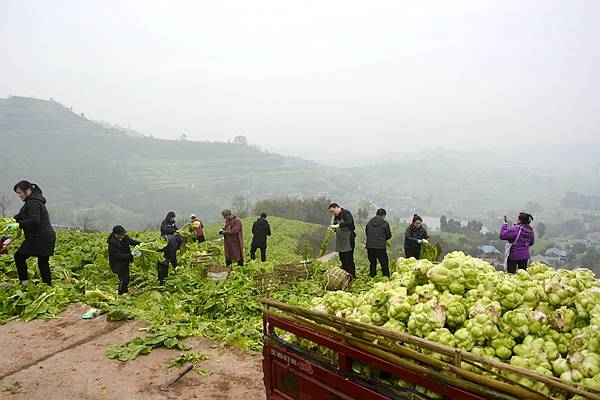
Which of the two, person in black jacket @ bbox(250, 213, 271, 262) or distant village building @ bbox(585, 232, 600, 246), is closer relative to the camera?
person in black jacket @ bbox(250, 213, 271, 262)

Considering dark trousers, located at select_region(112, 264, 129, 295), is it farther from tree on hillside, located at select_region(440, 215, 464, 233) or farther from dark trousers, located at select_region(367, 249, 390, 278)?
tree on hillside, located at select_region(440, 215, 464, 233)

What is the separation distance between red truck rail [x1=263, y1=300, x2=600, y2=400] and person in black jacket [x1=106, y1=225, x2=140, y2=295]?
268 inches

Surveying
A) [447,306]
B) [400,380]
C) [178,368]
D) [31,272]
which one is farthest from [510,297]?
[31,272]

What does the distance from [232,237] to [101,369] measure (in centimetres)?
696

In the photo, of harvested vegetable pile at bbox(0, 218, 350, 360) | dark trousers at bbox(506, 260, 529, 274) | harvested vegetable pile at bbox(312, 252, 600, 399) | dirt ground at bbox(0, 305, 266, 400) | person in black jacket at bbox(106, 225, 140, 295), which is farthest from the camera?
dark trousers at bbox(506, 260, 529, 274)

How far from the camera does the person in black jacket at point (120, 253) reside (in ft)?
33.8

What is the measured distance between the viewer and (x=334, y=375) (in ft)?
12.3

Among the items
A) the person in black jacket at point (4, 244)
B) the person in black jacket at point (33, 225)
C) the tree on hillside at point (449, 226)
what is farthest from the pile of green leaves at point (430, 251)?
the tree on hillside at point (449, 226)

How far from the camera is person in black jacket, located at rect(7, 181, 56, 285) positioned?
918 centimetres

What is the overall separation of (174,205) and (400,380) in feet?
582

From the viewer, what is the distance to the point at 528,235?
10.5 meters

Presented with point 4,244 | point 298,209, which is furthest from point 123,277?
point 298,209

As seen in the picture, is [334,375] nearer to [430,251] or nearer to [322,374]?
[322,374]

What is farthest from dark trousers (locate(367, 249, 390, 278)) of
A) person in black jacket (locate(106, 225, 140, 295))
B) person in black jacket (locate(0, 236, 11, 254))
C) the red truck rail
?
person in black jacket (locate(0, 236, 11, 254))
